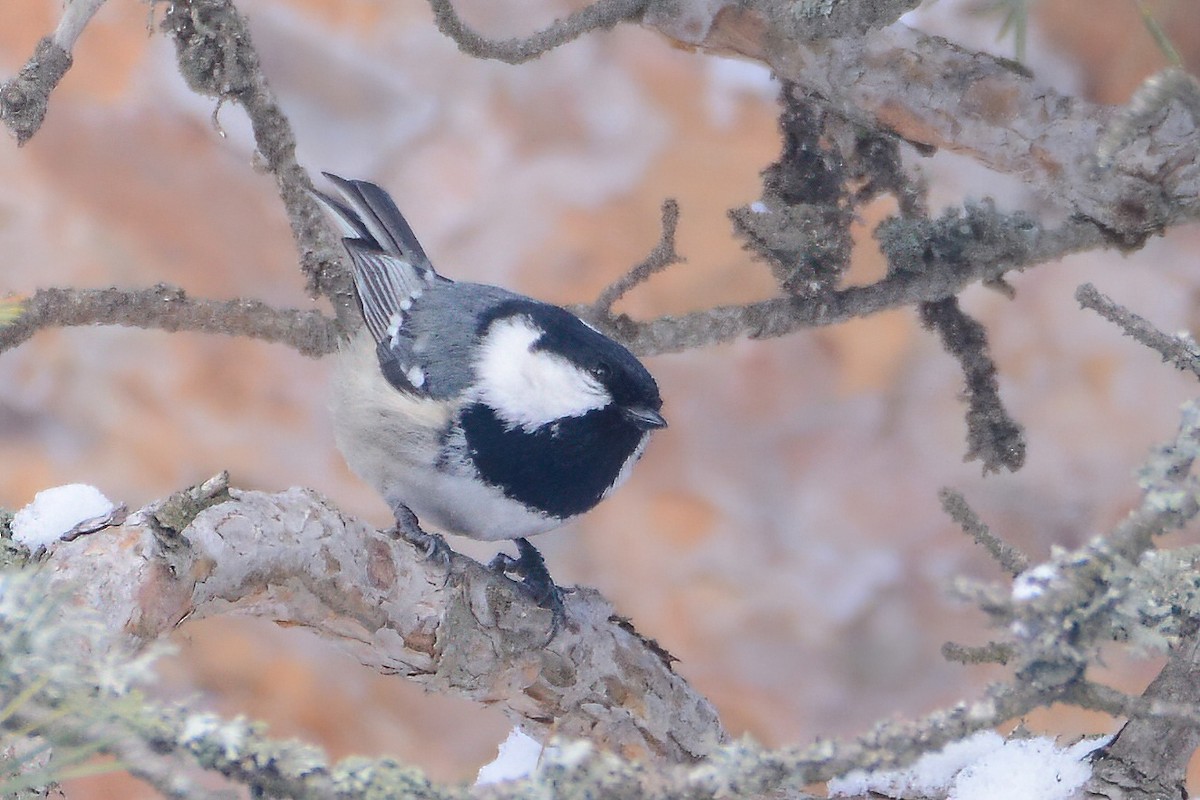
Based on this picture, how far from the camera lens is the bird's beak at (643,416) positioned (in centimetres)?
86

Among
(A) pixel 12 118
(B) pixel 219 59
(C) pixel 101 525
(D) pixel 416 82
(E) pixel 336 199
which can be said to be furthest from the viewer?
(D) pixel 416 82

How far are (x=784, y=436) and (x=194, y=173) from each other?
1.07 meters

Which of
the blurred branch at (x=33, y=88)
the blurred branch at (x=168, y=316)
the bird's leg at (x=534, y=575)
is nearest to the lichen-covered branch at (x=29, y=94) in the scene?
the blurred branch at (x=33, y=88)

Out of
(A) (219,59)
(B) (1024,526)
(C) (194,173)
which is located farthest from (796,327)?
(C) (194,173)

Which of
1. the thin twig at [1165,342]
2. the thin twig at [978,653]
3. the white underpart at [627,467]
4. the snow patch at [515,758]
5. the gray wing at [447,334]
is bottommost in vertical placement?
the thin twig at [978,653]

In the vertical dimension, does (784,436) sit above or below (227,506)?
above

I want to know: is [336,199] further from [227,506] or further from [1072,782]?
[1072,782]

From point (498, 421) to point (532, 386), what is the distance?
0.15 feet

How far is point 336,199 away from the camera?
113cm

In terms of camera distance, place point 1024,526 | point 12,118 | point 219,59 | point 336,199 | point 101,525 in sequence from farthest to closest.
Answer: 1. point 1024,526
2. point 336,199
3. point 219,59
4. point 12,118
5. point 101,525

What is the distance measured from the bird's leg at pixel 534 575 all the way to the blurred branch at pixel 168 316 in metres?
0.31

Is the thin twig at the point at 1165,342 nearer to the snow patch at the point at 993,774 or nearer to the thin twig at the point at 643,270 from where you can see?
the snow patch at the point at 993,774

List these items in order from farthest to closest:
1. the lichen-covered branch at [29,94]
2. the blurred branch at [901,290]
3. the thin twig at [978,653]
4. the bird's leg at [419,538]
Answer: the blurred branch at [901,290] < the bird's leg at [419,538] < the lichen-covered branch at [29,94] < the thin twig at [978,653]

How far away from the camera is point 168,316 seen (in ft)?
3.07
